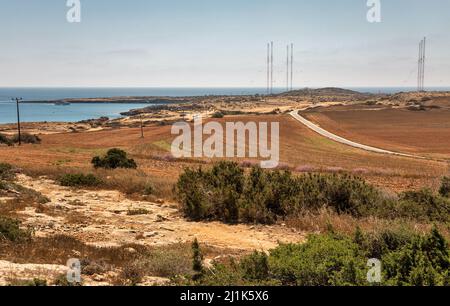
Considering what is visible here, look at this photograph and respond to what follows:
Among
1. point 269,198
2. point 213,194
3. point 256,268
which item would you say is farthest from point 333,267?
point 213,194

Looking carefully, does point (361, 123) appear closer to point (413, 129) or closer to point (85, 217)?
point (413, 129)

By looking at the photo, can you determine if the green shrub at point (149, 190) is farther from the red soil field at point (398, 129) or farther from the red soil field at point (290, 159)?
the red soil field at point (398, 129)

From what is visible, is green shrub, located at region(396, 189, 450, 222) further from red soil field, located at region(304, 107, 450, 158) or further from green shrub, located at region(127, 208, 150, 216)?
red soil field, located at region(304, 107, 450, 158)

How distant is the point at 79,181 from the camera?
62.4ft

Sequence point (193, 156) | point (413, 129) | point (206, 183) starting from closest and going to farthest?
point (206, 183) < point (193, 156) < point (413, 129)

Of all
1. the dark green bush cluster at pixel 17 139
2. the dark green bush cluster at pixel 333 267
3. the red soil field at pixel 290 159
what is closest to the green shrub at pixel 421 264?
the dark green bush cluster at pixel 333 267

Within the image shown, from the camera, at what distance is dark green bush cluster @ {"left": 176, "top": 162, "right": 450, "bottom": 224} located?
42.8 feet

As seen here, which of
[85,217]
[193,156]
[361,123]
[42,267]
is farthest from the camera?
[361,123]

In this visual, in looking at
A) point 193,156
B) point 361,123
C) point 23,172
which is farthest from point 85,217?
point 361,123

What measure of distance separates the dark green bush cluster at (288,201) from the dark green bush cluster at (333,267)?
5.45 m

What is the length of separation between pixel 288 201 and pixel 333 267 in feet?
20.8

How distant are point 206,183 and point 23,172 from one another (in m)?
11.9
